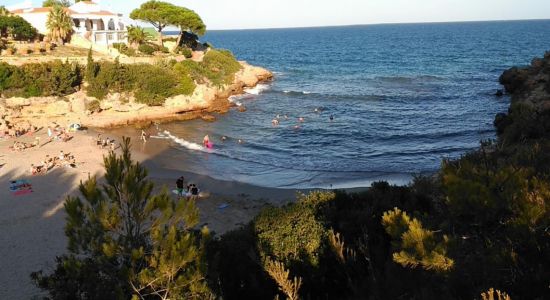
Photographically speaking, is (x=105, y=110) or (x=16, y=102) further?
(x=105, y=110)

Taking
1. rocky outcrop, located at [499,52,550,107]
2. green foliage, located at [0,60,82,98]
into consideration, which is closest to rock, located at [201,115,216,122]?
green foliage, located at [0,60,82,98]

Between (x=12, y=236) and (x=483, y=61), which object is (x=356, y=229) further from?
(x=483, y=61)

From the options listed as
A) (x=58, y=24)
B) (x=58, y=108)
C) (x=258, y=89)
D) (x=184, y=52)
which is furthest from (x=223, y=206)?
(x=58, y=24)

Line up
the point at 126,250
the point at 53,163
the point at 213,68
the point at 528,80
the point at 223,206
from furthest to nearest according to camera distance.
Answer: the point at 213,68 → the point at 528,80 → the point at 53,163 → the point at 223,206 → the point at 126,250

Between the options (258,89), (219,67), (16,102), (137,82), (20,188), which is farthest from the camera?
(258,89)

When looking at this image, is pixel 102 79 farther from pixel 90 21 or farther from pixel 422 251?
pixel 422 251

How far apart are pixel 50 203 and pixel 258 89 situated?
3844cm

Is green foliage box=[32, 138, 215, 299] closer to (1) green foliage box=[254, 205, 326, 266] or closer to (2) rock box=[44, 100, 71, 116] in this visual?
(1) green foliage box=[254, 205, 326, 266]

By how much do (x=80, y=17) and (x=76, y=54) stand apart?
11260 millimetres

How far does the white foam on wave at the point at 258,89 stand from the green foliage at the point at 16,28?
25.0 metres

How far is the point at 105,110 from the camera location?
4047cm

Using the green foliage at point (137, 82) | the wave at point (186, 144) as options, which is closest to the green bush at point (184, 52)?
the green foliage at point (137, 82)

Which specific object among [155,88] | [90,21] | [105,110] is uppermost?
[90,21]

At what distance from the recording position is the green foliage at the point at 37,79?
37.2m
